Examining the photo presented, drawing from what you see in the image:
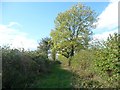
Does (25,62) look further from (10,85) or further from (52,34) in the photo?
(52,34)

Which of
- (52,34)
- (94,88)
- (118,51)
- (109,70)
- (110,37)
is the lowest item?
(94,88)

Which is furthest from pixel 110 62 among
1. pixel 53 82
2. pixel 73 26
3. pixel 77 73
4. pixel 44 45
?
pixel 44 45

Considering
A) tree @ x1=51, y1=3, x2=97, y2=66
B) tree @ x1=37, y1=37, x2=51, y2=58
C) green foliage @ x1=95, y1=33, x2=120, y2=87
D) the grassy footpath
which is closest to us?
green foliage @ x1=95, y1=33, x2=120, y2=87

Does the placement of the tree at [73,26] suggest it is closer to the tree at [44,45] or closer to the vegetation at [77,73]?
the tree at [44,45]

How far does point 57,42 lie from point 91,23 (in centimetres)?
574

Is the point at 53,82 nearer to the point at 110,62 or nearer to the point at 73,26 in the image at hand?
the point at 110,62

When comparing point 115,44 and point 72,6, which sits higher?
point 72,6

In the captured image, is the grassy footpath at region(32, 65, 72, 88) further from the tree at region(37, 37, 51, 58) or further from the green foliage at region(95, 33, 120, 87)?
the tree at region(37, 37, 51, 58)

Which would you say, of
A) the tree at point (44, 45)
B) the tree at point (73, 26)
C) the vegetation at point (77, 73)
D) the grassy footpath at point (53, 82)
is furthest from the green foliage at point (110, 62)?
the tree at point (44, 45)

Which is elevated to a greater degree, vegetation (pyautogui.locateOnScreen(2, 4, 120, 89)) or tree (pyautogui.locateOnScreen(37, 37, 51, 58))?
tree (pyautogui.locateOnScreen(37, 37, 51, 58))

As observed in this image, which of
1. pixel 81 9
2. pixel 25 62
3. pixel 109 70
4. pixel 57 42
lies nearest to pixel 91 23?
pixel 81 9

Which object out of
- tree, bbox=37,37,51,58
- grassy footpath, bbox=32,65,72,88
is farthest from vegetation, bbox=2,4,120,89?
tree, bbox=37,37,51,58

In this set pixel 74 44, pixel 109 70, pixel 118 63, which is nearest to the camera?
pixel 118 63

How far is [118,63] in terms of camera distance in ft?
25.8
